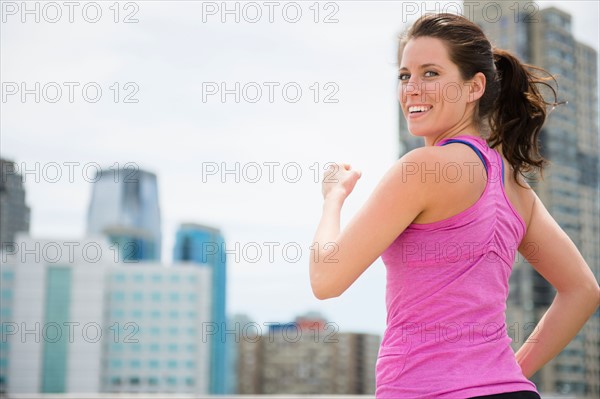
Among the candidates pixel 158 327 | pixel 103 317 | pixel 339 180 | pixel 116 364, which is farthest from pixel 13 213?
pixel 339 180

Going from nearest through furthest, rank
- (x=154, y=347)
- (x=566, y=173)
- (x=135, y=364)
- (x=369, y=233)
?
(x=369, y=233), (x=566, y=173), (x=135, y=364), (x=154, y=347)

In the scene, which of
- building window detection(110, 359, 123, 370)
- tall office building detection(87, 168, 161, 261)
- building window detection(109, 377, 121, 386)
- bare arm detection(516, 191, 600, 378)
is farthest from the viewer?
tall office building detection(87, 168, 161, 261)

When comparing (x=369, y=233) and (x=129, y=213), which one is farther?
(x=129, y=213)

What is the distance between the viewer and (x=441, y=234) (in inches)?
35.6

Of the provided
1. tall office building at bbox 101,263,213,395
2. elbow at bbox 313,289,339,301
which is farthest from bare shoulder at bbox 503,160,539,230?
tall office building at bbox 101,263,213,395

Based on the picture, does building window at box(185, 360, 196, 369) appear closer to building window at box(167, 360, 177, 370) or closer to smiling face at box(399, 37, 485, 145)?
building window at box(167, 360, 177, 370)

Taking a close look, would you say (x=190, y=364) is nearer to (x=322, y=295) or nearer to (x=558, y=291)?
(x=558, y=291)

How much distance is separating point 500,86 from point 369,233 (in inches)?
14.3

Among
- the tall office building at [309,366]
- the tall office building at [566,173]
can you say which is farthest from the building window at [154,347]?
the tall office building at [566,173]

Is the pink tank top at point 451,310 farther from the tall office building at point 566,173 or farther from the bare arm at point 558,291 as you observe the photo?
the tall office building at point 566,173

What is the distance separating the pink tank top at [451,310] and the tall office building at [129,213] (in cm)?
8212

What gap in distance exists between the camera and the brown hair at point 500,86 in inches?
39.0

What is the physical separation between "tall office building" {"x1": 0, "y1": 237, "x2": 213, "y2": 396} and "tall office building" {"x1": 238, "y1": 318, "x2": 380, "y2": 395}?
5141mm

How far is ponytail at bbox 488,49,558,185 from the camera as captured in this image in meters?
1.08
